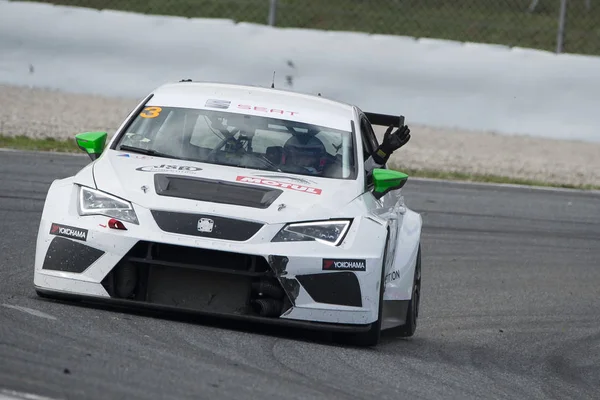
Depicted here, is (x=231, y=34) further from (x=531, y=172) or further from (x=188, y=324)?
(x=188, y=324)

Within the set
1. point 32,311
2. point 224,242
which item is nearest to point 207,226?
point 224,242

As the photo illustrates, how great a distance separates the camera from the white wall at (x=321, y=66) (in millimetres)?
16688

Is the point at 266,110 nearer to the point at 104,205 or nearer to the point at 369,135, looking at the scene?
the point at 369,135

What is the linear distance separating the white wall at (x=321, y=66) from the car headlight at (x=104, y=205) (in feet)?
32.6

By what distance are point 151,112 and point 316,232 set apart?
5.74 ft

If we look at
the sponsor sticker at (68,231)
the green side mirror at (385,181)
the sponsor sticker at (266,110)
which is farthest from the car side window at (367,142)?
the sponsor sticker at (68,231)

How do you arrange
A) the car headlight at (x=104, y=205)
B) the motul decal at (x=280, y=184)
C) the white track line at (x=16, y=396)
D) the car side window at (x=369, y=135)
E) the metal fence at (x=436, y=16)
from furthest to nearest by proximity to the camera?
the metal fence at (x=436, y=16), the car side window at (x=369, y=135), the motul decal at (x=280, y=184), the car headlight at (x=104, y=205), the white track line at (x=16, y=396)

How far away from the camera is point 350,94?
16.7 metres

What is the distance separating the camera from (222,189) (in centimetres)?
693

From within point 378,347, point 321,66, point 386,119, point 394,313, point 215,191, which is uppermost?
point 321,66

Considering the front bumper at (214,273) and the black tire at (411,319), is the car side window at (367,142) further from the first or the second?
the front bumper at (214,273)

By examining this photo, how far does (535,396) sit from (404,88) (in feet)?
35.2

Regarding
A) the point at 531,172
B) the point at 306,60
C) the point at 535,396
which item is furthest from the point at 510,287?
the point at 306,60

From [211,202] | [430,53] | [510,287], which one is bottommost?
[510,287]
